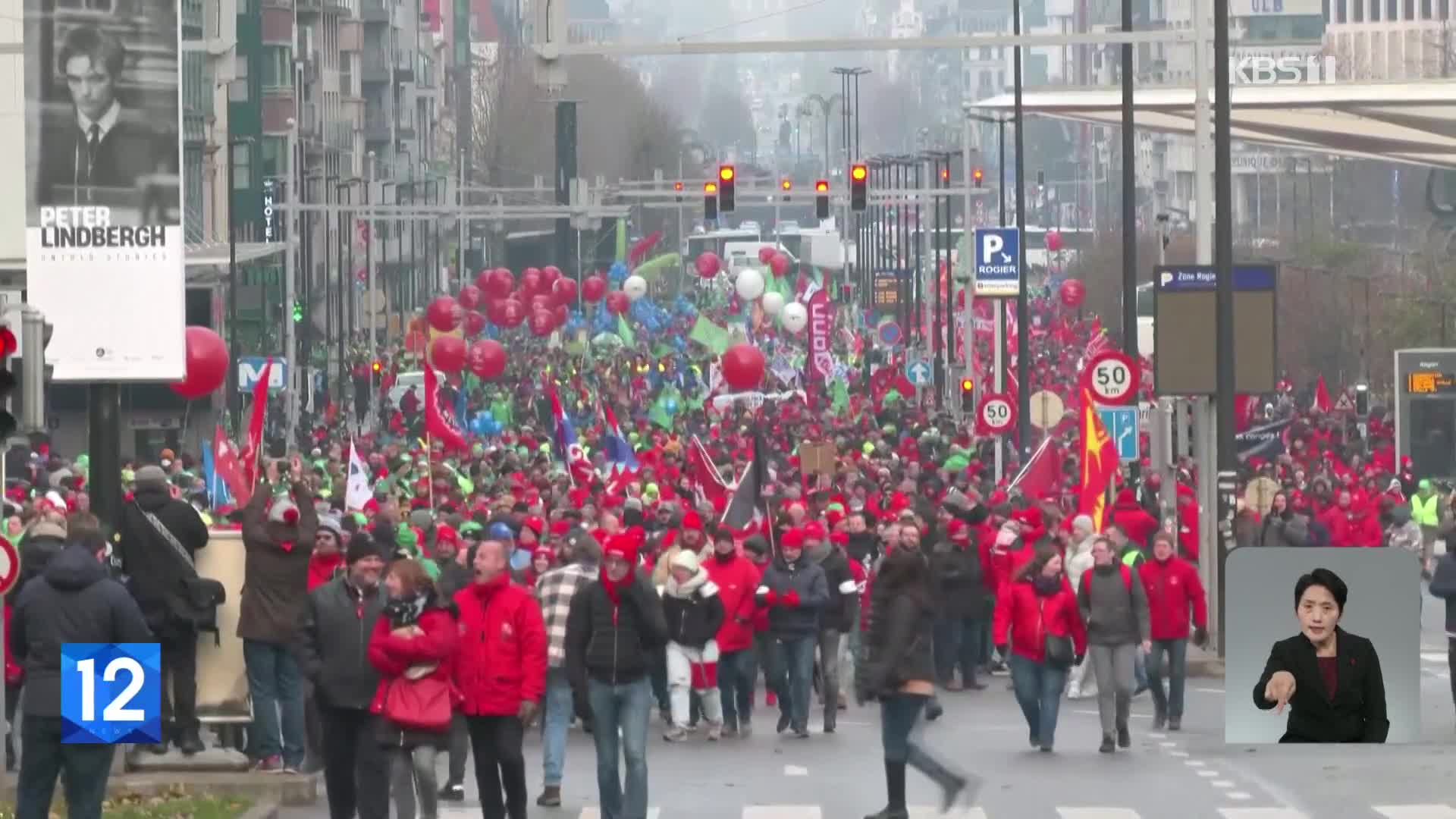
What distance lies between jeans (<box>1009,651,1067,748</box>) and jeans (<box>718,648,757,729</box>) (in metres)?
2.11

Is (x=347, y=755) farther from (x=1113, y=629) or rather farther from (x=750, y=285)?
(x=750, y=285)

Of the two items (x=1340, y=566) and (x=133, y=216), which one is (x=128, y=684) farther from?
(x=1340, y=566)

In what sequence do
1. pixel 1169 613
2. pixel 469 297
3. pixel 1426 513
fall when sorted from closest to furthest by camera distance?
pixel 1169 613 < pixel 1426 513 < pixel 469 297

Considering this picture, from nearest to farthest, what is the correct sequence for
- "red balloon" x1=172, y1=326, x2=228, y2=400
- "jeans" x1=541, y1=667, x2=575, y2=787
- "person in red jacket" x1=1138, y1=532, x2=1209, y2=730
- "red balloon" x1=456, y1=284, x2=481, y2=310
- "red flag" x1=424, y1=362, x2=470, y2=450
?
1. "jeans" x1=541, y1=667, x2=575, y2=787
2. "person in red jacket" x1=1138, y1=532, x2=1209, y2=730
3. "red balloon" x1=172, y1=326, x2=228, y2=400
4. "red flag" x1=424, y1=362, x2=470, y2=450
5. "red balloon" x1=456, y1=284, x2=481, y2=310

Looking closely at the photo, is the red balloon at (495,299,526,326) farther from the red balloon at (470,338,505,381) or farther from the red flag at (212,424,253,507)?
the red flag at (212,424,253,507)

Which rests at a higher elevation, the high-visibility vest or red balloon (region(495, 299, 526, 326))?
red balloon (region(495, 299, 526, 326))

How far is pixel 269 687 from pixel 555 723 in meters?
1.67

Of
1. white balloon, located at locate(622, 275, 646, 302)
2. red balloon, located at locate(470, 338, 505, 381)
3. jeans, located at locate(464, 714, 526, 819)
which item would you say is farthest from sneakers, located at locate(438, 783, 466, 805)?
white balloon, located at locate(622, 275, 646, 302)

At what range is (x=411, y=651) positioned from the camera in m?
14.2

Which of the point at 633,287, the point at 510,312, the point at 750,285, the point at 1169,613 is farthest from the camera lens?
the point at 750,285

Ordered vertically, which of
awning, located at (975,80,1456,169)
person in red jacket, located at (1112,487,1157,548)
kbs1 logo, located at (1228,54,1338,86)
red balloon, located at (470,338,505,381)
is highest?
kbs1 logo, located at (1228,54,1338,86)

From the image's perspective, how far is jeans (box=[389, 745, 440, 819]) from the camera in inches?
575

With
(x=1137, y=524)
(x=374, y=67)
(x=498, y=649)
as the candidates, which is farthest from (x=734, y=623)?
(x=374, y=67)

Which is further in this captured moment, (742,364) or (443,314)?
(443,314)
